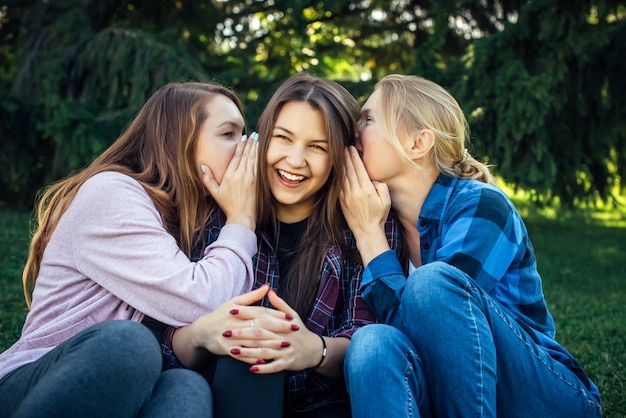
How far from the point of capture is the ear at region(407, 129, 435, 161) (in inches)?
116

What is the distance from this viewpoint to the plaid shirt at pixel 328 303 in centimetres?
254

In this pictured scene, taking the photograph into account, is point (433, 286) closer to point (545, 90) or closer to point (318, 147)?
point (318, 147)

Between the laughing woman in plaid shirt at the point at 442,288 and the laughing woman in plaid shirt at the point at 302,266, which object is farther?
the laughing woman in plaid shirt at the point at 302,266

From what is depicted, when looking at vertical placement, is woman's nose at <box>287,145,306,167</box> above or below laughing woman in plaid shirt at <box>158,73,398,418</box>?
above

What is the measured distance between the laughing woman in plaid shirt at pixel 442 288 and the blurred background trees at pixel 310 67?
3.43m

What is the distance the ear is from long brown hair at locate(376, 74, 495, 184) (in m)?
0.03

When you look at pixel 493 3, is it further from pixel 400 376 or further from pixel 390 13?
pixel 400 376

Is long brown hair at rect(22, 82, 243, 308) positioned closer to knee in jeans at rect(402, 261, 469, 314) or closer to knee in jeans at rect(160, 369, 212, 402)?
knee in jeans at rect(160, 369, 212, 402)

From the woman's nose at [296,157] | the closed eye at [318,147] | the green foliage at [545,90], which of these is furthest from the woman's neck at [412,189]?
the green foliage at [545,90]

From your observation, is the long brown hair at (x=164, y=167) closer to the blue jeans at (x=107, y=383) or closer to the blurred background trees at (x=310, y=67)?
the blue jeans at (x=107, y=383)

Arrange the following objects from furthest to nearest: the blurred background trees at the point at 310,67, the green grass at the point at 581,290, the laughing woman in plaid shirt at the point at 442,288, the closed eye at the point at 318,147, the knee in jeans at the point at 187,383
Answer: the blurred background trees at the point at 310,67 < the green grass at the point at 581,290 < the closed eye at the point at 318,147 < the laughing woman in plaid shirt at the point at 442,288 < the knee in jeans at the point at 187,383

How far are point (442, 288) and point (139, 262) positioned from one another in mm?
1072

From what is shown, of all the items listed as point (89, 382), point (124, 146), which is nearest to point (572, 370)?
point (89, 382)

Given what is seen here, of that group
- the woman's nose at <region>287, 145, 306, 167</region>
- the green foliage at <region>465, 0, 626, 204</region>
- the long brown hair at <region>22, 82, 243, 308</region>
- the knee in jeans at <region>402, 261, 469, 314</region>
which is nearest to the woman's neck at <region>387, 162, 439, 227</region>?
the woman's nose at <region>287, 145, 306, 167</region>
